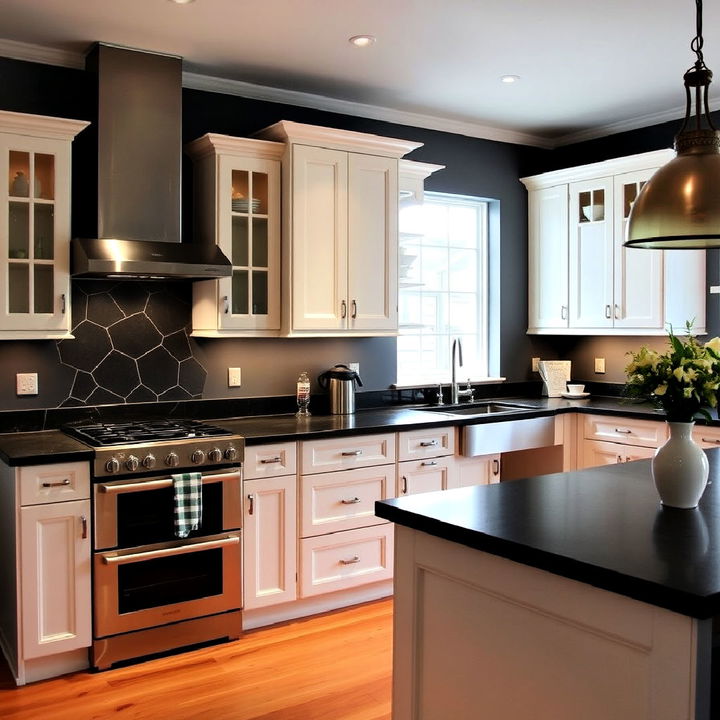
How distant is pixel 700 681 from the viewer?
146 centimetres

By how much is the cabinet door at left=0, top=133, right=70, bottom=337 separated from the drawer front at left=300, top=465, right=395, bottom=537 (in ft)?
4.40

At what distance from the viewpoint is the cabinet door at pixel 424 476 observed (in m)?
4.10

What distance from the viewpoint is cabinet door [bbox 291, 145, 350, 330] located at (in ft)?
13.4

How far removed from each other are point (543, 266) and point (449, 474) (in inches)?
72.0

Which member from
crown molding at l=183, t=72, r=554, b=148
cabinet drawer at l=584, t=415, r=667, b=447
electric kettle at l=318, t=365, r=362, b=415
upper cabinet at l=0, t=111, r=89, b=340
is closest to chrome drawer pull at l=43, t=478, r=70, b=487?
upper cabinet at l=0, t=111, r=89, b=340

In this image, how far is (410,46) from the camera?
3732mm

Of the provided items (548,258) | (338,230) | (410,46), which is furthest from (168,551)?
(548,258)

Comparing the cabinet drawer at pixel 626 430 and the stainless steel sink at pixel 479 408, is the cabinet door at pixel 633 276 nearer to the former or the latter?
the cabinet drawer at pixel 626 430

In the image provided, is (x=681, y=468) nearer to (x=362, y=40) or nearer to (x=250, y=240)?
(x=362, y=40)

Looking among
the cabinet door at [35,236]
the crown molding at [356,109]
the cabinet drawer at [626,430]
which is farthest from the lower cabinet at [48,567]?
the cabinet drawer at [626,430]

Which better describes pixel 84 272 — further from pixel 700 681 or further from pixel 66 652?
pixel 700 681

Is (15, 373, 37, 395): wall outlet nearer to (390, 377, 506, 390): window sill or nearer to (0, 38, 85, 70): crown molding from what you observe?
(0, 38, 85, 70): crown molding

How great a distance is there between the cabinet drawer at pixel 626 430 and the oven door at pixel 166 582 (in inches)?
89.8

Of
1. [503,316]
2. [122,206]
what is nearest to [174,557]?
[122,206]
